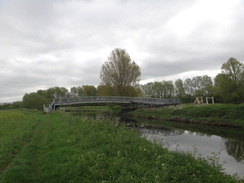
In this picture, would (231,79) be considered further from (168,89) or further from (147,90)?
(147,90)

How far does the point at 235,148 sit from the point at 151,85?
6897 cm

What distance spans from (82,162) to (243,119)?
70.6 feet

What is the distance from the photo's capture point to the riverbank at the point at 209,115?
23.5m

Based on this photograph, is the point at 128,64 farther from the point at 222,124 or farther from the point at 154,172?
the point at 154,172

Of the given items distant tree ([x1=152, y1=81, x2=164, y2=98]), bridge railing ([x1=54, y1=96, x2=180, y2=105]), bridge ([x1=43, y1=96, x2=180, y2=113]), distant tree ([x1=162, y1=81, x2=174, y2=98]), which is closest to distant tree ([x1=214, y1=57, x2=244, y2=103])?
bridge ([x1=43, y1=96, x2=180, y2=113])

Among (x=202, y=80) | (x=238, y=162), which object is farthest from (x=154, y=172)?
(x=202, y=80)

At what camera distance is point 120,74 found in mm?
45750

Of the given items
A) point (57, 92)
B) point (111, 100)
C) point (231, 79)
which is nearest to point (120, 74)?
point (111, 100)

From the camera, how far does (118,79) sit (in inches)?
1804

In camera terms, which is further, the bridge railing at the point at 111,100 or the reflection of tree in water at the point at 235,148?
the bridge railing at the point at 111,100

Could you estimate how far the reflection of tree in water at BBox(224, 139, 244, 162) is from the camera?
1153cm

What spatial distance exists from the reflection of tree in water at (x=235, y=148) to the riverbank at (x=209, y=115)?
743cm

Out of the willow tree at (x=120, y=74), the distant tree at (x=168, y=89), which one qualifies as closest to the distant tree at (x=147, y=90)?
the distant tree at (x=168, y=89)

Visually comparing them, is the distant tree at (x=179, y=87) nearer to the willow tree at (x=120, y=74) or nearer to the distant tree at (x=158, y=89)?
the distant tree at (x=158, y=89)
